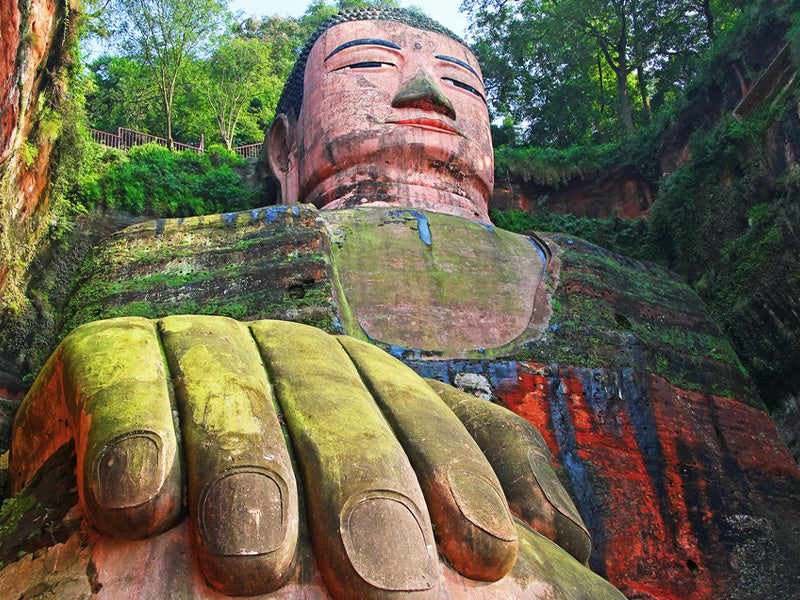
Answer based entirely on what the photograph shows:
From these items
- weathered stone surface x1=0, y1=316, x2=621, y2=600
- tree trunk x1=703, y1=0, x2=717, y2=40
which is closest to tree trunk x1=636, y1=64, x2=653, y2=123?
tree trunk x1=703, y1=0, x2=717, y2=40

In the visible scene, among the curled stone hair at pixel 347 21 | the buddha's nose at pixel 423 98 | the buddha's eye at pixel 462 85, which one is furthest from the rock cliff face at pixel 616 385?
the curled stone hair at pixel 347 21

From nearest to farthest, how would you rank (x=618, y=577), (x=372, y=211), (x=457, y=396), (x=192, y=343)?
1. (x=192, y=343)
2. (x=457, y=396)
3. (x=618, y=577)
4. (x=372, y=211)

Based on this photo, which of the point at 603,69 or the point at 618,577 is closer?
the point at 618,577

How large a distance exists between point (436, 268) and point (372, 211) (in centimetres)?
97

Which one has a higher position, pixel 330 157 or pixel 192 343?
pixel 330 157

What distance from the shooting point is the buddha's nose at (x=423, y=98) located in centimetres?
787

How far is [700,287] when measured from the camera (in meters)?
7.80

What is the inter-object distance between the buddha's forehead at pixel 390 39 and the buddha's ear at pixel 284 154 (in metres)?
0.65

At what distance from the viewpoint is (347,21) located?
906 cm

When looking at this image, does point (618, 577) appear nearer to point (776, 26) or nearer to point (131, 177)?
point (131, 177)

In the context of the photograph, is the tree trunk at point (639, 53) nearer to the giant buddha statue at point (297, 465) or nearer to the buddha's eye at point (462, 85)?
the buddha's eye at point (462, 85)

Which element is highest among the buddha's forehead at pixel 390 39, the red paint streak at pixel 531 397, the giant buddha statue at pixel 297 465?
the buddha's forehead at pixel 390 39

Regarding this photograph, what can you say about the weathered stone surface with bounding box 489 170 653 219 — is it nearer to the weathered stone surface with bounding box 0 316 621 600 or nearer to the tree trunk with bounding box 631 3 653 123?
the tree trunk with bounding box 631 3 653 123

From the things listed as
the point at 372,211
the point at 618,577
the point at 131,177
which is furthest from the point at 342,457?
the point at 131,177
